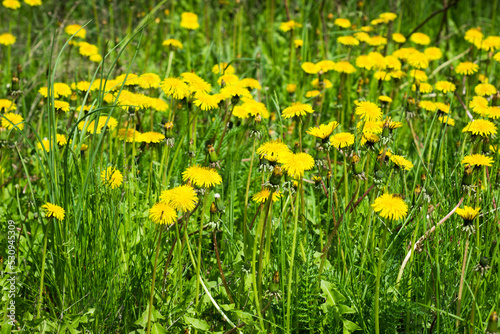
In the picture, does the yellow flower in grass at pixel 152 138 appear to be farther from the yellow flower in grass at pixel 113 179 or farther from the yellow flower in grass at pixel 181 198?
the yellow flower in grass at pixel 181 198

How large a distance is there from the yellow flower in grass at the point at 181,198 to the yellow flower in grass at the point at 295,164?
0.27 meters

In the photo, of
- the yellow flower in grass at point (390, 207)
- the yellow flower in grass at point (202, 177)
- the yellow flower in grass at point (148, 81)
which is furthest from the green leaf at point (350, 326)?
the yellow flower in grass at point (148, 81)

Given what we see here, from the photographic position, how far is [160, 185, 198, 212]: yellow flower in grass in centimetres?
136

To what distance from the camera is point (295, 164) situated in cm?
139

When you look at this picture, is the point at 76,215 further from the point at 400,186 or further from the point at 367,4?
the point at 367,4

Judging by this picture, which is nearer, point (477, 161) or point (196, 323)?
point (196, 323)

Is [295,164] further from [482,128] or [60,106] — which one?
[60,106]

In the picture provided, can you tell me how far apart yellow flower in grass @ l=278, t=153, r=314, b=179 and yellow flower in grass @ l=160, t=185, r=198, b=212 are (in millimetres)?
266

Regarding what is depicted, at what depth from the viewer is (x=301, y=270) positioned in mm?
1555

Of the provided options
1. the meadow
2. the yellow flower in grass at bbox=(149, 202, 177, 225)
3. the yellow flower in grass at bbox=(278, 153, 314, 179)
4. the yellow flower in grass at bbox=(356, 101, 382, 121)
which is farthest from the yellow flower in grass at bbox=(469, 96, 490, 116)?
the yellow flower in grass at bbox=(149, 202, 177, 225)

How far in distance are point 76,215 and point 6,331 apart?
370 millimetres

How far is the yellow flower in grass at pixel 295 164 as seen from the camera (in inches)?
53.9

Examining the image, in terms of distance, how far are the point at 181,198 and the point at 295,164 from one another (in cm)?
33

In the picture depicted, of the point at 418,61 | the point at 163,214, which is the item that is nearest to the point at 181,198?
the point at 163,214
